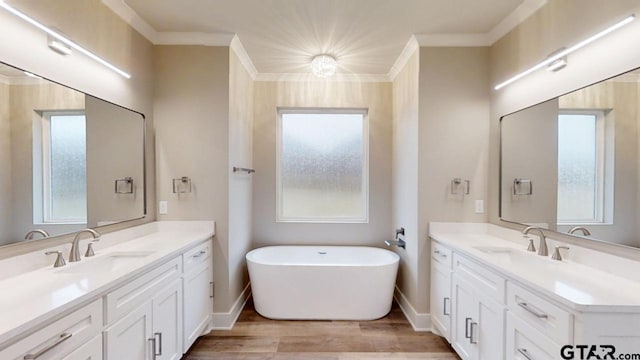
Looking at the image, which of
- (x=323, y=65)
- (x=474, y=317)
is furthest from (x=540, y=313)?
(x=323, y=65)

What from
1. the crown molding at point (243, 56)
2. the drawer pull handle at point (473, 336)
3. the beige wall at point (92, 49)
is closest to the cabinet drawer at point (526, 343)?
the drawer pull handle at point (473, 336)

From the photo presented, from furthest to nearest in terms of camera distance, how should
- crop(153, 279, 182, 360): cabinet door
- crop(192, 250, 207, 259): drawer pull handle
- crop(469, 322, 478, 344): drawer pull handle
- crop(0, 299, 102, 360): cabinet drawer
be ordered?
1. crop(192, 250, 207, 259): drawer pull handle
2. crop(469, 322, 478, 344): drawer pull handle
3. crop(153, 279, 182, 360): cabinet door
4. crop(0, 299, 102, 360): cabinet drawer

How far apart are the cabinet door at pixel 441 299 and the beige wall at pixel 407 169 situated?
160 mm

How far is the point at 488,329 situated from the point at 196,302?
210cm

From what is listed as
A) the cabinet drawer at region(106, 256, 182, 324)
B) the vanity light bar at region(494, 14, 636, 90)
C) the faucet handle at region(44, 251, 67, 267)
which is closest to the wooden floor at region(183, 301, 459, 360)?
the cabinet drawer at region(106, 256, 182, 324)

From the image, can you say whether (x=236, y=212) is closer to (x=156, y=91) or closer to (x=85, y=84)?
(x=156, y=91)

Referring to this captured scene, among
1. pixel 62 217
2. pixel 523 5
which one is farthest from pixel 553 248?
pixel 62 217

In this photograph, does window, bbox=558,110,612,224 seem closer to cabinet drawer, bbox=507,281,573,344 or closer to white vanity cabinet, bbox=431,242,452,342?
cabinet drawer, bbox=507,281,573,344

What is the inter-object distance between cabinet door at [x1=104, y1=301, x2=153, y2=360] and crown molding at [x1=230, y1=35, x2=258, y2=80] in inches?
87.3

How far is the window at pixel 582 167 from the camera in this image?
160 cm

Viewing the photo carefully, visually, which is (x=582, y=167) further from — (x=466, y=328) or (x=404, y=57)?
(x=404, y=57)

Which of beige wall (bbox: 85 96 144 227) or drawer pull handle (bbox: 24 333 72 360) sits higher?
beige wall (bbox: 85 96 144 227)

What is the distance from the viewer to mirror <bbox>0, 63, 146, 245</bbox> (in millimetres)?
1412

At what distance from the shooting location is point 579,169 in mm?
1727
